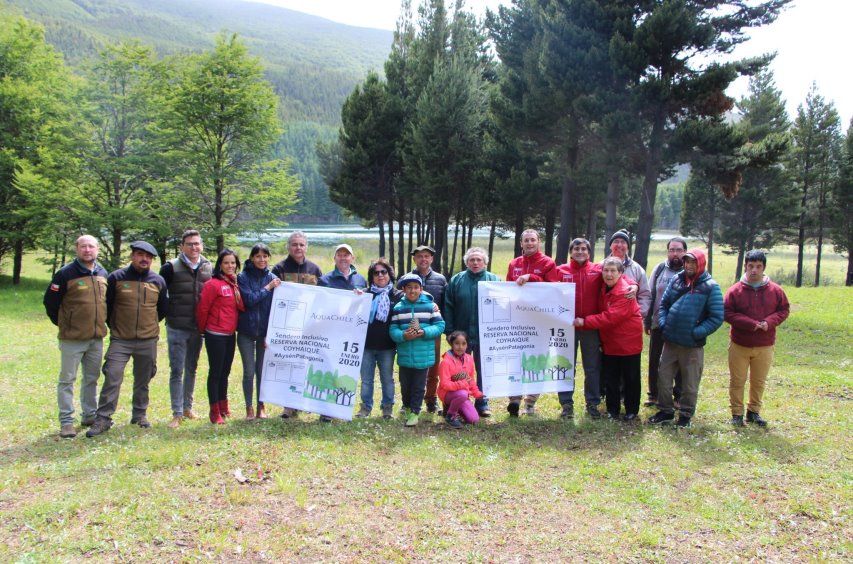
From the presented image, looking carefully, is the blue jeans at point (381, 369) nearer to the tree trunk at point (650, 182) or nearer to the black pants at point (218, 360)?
the black pants at point (218, 360)

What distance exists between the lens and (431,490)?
5438 mm

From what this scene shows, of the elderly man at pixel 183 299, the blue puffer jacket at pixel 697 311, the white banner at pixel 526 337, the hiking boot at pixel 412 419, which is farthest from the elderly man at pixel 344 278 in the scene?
the blue puffer jacket at pixel 697 311

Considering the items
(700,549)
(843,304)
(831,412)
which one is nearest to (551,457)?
(700,549)

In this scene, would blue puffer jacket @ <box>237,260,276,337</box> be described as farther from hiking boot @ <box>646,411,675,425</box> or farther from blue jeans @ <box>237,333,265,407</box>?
hiking boot @ <box>646,411,675,425</box>

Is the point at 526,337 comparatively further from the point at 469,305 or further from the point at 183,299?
the point at 183,299

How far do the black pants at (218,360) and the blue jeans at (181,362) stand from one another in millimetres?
392

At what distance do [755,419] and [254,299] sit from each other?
7.07 meters

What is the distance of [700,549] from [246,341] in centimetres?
→ 569

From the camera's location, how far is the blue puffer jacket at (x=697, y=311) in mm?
7109

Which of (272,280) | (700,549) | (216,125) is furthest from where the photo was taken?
(216,125)

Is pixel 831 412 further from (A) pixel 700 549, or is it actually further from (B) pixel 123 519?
(B) pixel 123 519

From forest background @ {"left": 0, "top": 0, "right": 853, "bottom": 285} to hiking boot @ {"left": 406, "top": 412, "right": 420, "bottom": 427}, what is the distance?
47.3ft

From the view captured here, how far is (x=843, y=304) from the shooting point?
20922mm

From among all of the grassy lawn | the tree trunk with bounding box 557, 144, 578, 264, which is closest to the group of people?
the grassy lawn
